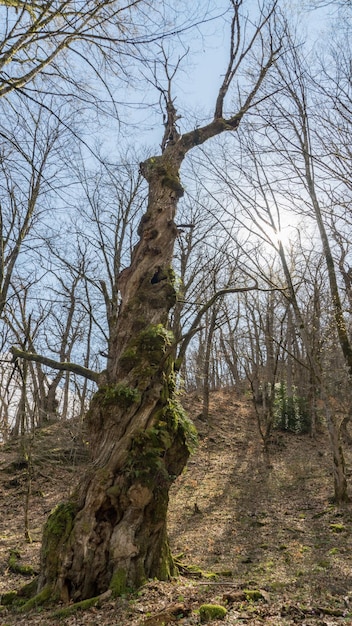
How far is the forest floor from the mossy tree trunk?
320 millimetres

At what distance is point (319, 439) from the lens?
591 inches

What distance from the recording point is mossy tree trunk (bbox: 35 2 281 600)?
146 inches

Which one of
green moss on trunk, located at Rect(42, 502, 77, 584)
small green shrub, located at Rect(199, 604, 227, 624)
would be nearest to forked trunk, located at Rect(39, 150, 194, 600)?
green moss on trunk, located at Rect(42, 502, 77, 584)

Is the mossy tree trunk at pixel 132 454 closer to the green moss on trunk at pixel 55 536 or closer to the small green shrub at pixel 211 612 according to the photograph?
the green moss on trunk at pixel 55 536

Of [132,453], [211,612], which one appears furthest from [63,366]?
[211,612]

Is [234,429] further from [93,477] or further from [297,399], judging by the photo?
[93,477]

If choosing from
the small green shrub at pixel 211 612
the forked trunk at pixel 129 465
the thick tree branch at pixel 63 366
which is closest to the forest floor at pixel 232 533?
the small green shrub at pixel 211 612

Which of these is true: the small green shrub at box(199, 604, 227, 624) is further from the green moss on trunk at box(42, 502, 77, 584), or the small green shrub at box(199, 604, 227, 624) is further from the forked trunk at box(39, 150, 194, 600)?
the green moss on trunk at box(42, 502, 77, 584)

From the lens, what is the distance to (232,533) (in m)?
7.18

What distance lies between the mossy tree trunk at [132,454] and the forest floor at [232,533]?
32 cm

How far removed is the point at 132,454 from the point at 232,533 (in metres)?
4.32

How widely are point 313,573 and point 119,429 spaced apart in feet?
9.98

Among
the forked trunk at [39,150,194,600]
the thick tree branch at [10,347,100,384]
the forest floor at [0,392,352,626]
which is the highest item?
the thick tree branch at [10,347,100,384]

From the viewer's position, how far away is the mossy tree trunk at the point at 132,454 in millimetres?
3721
